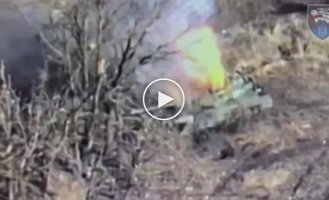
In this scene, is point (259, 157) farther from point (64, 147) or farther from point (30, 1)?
point (30, 1)

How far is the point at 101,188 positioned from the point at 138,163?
103 millimetres

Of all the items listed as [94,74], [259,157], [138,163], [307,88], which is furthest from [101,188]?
[307,88]

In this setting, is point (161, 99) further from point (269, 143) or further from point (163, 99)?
point (269, 143)

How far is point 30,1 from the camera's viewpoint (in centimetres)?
173

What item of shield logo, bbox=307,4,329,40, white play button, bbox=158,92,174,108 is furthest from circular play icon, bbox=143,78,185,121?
shield logo, bbox=307,4,329,40

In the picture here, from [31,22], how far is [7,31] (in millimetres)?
58

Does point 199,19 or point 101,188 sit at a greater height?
point 199,19

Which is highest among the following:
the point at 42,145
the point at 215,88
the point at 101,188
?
the point at 215,88

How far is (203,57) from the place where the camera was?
5.81 feet

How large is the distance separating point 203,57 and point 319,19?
0.30 meters

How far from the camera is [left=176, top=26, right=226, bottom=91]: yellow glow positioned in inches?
69.5

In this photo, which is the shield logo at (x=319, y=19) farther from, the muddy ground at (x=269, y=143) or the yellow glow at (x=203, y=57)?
the yellow glow at (x=203, y=57)

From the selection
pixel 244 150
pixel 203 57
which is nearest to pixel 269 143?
pixel 244 150

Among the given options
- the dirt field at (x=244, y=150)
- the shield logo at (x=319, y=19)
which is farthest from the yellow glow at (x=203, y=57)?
the shield logo at (x=319, y=19)
